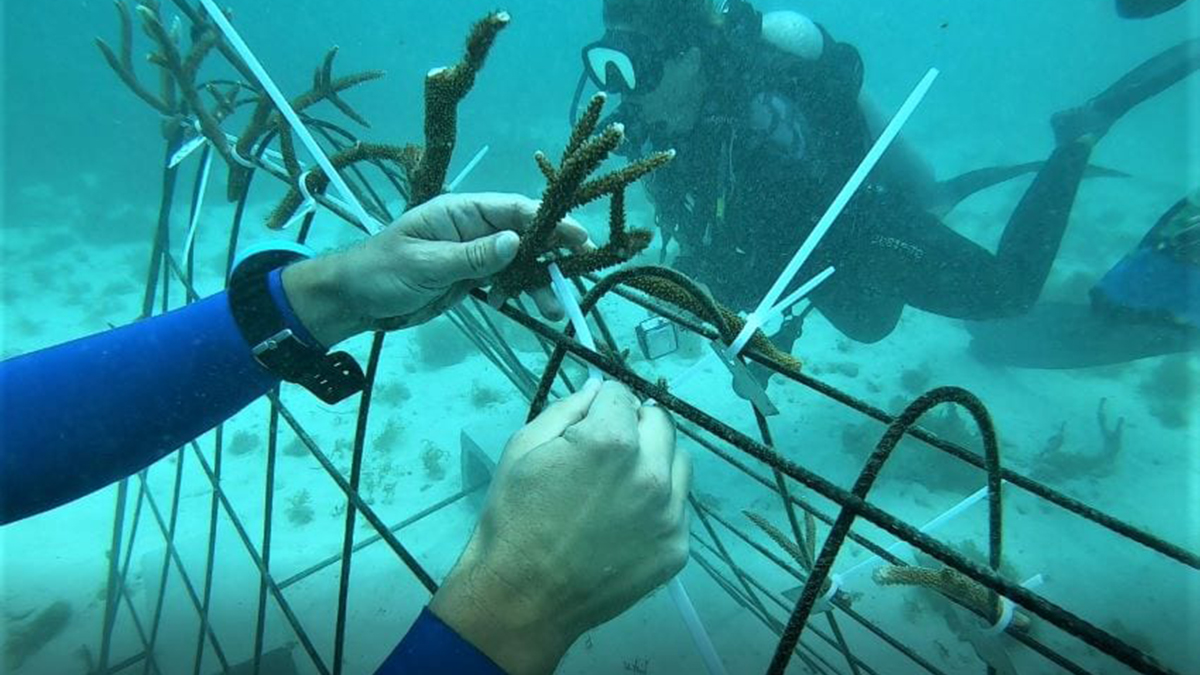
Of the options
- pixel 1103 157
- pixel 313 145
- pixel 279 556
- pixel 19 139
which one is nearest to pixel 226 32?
pixel 313 145

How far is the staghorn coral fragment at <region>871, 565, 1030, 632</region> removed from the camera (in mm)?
1394

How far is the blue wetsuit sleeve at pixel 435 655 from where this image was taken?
1.00 m

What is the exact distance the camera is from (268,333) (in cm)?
174

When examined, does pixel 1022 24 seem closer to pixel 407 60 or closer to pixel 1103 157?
pixel 1103 157

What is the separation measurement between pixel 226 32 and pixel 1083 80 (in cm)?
7867

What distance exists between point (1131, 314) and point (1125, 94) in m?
2.72

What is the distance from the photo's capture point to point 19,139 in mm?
23297

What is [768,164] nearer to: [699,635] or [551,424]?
[551,424]

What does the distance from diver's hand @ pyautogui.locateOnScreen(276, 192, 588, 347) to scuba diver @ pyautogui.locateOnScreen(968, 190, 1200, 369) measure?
740 centimetres

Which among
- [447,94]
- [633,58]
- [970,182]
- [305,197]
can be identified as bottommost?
[447,94]

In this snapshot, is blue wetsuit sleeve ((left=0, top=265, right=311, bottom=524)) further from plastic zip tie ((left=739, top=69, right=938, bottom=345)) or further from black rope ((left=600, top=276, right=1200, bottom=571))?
plastic zip tie ((left=739, top=69, right=938, bottom=345))

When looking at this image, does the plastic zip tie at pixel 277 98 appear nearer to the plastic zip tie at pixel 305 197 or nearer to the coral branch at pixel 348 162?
the coral branch at pixel 348 162

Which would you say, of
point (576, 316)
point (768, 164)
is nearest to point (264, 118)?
point (576, 316)

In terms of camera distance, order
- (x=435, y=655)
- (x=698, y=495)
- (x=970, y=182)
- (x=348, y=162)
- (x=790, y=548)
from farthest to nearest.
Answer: (x=970, y=182) < (x=698, y=495) < (x=348, y=162) < (x=790, y=548) < (x=435, y=655)
